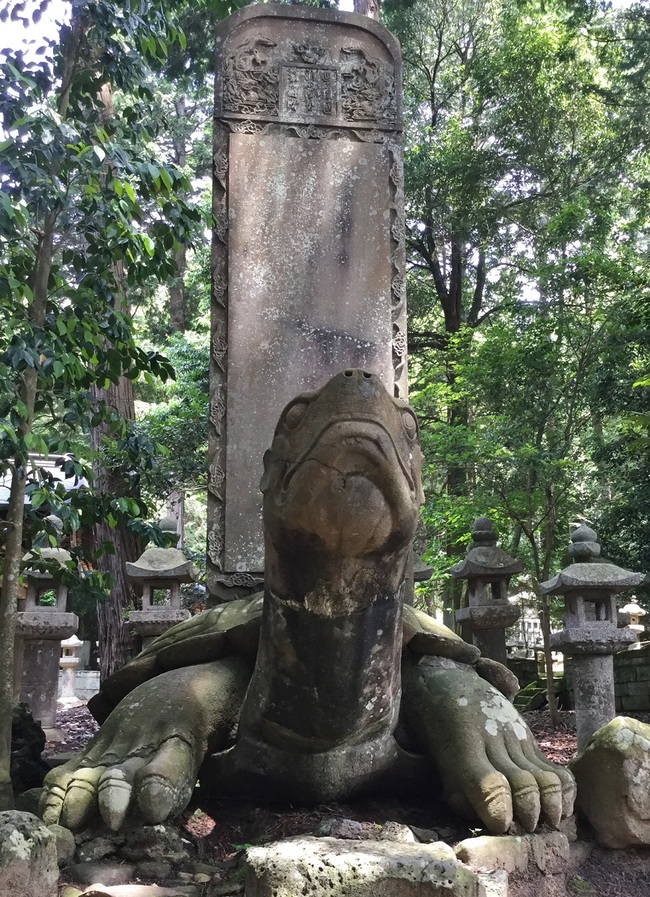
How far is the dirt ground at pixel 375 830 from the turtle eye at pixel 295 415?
121cm

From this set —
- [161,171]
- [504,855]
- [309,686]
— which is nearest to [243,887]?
[309,686]

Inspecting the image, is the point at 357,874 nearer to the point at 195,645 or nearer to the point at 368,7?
the point at 195,645

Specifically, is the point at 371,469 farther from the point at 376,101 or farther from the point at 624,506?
the point at 624,506

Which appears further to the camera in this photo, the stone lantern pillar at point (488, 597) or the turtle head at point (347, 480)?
the stone lantern pillar at point (488, 597)

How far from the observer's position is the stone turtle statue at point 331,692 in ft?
7.93

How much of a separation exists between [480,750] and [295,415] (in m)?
1.27

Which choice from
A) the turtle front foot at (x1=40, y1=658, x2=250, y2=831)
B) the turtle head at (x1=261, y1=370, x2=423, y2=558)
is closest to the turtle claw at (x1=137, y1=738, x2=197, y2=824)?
the turtle front foot at (x1=40, y1=658, x2=250, y2=831)

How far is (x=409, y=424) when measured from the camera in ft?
8.78

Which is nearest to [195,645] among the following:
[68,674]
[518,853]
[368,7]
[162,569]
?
[518,853]

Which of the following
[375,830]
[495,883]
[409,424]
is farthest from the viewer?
[409,424]

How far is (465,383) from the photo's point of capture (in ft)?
35.7

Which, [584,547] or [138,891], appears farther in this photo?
[584,547]

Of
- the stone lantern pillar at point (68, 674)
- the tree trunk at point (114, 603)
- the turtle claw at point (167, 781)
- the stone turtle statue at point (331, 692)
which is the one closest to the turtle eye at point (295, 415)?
the stone turtle statue at point (331, 692)

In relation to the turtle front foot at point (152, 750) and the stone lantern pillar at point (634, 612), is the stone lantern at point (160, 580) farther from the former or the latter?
the stone lantern pillar at point (634, 612)
